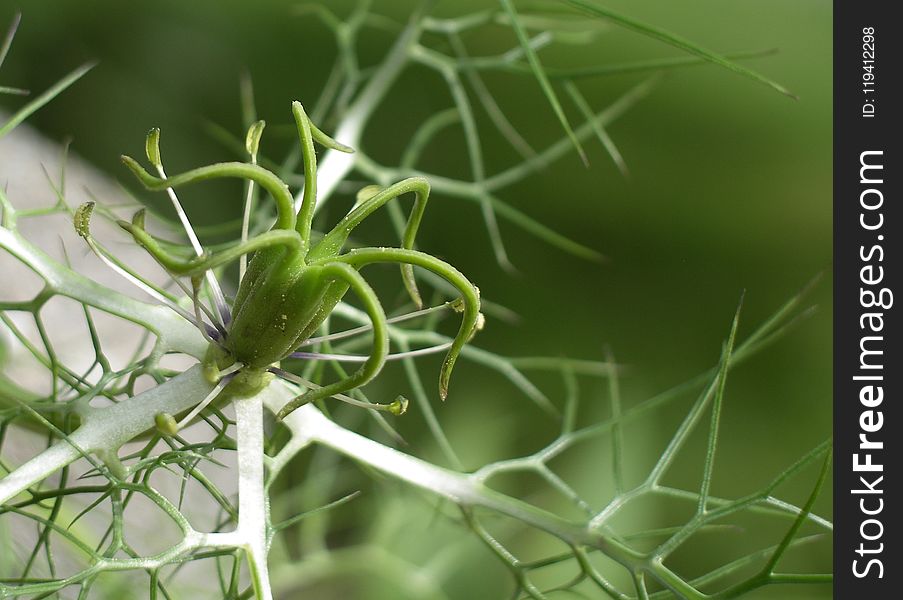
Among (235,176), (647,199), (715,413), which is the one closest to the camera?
(235,176)

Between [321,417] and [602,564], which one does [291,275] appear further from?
[602,564]

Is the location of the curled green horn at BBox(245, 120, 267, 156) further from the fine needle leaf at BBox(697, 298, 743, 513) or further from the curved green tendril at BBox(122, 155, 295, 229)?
the fine needle leaf at BBox(697, 298, 743, 513)

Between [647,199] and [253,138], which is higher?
[647,199]

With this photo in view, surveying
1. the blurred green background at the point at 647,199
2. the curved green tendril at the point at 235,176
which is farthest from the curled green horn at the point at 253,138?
the blurred green background at the point at 647,199

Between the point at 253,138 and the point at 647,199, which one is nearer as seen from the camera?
the point at 253,138

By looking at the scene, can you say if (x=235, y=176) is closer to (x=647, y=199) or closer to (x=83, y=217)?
(x=83, y=217)

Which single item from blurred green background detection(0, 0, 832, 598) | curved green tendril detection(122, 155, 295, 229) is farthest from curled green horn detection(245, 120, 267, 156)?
blurred green background detection(0, 0, 832, 598)

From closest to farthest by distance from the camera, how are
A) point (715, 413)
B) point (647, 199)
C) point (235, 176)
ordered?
point (235, 176) < point (715, 413) < point (647, 199)

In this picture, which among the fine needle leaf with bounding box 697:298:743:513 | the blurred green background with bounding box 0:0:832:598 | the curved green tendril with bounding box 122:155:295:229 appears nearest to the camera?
the curved green tendril with bounding box 122:155:295:229

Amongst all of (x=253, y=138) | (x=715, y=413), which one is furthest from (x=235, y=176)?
(x=715, y=413)
